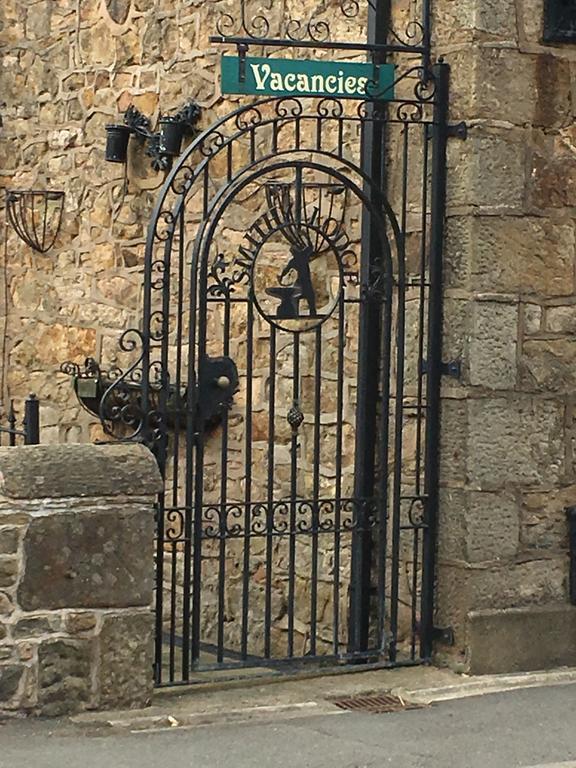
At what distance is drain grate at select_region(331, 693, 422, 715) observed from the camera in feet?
22.1

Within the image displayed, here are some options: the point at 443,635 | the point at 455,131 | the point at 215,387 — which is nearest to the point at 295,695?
the point at 443,635

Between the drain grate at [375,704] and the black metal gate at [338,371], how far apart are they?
Result: 1.27ft

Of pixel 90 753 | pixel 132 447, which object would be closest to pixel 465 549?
pixel 132 447

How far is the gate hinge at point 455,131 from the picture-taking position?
23.5 ft

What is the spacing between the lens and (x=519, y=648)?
289 inches

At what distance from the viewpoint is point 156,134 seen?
8.91 metres

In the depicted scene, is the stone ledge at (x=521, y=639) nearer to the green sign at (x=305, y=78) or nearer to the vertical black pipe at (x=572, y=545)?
the vertical black pipe at (x=572, y=545)

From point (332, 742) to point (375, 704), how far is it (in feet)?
2.14

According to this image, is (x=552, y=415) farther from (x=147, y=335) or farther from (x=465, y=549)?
(x=147, y=335)

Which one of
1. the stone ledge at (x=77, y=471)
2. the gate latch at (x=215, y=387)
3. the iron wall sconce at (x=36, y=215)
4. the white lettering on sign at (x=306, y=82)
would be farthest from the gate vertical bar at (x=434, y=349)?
the iron wall sconce at (x=36, y=215)

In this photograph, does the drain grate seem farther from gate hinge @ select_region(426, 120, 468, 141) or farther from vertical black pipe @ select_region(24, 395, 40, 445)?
gate hinge @ select_region(426, 120, 468, 141)

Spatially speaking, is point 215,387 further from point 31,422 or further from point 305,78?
point 305,78

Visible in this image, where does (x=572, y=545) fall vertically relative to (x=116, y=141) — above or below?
below

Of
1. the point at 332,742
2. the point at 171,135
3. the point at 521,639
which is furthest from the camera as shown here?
the point at 171,135
